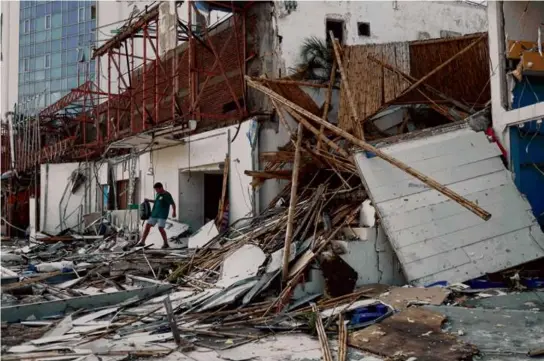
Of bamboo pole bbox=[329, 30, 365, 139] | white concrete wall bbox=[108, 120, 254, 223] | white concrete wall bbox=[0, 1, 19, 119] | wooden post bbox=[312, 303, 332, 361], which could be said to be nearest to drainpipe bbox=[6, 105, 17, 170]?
white concrete wall bbox=[108, 120, 254, 223]

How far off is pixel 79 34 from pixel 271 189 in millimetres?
31396

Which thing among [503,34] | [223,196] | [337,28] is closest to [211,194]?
[223,196]

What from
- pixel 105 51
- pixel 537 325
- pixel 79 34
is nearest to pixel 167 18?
pixel 105 51

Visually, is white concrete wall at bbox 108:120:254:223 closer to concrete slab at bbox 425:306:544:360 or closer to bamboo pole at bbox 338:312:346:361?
bamboo pole at bbox 338:312:346:361

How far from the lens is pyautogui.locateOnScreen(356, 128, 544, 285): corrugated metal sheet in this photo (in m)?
7.30

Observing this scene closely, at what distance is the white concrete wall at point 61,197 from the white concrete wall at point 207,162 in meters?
5.01

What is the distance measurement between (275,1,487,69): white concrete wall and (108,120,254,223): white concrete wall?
2.45m

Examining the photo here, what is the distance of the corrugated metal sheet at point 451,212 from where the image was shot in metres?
7.30

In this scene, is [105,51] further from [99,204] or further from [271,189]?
[271,189]

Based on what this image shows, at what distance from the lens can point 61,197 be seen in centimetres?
2220

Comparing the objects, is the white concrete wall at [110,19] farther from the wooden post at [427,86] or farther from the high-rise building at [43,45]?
the wooden post at [427,86]

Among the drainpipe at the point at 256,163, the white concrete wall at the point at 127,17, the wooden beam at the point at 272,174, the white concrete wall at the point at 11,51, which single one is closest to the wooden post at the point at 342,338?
the wooden beam at the point at 272,174

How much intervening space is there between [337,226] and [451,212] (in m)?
1.74

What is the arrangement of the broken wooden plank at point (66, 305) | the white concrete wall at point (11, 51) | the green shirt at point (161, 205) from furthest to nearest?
the white concrete wall at point (11, 51), the green shirt at point (161, 205), the broken wooden plank at point (66, 305)
